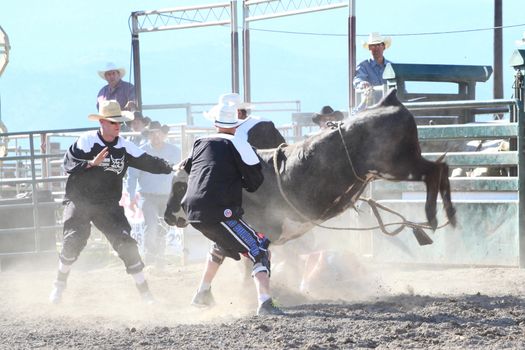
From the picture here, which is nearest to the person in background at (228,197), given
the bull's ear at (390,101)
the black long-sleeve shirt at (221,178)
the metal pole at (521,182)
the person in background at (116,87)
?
the black long-sleeve shirt at (221,178)

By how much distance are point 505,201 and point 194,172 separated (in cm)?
381

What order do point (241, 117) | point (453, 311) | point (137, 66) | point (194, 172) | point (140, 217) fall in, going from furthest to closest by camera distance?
point (137, 66) < point (140, 217) < point (241, 117) < point (194, 172) < point (453, 311)

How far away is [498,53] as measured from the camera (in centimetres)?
2502

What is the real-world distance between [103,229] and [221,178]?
1.85m

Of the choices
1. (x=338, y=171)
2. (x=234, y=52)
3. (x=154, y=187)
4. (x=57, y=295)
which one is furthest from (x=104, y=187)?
(x=234, y=52)

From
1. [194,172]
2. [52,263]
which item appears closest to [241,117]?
[194,172]

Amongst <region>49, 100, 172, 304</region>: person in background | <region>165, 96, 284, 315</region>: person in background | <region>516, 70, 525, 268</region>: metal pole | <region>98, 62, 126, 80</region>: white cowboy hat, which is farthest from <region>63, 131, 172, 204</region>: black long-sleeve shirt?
<region>98, 62, 126, 80</region>: white cowboy hat

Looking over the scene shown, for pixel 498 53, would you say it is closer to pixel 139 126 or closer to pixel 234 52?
pixel 234 52

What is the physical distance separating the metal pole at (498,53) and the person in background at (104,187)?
17566 mm

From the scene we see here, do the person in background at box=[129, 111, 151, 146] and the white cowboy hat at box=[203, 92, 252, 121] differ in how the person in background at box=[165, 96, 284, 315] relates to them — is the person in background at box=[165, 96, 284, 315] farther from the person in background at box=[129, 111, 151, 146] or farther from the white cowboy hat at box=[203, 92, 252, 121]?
the person in background at box=[129, 111, 151, 146]

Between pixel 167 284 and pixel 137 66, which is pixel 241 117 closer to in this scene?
pixel 167 284

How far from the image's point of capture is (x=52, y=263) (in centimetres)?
1309

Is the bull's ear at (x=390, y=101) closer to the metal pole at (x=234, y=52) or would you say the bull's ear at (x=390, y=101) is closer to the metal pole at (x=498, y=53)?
the metal pole at (x=234, y=52)

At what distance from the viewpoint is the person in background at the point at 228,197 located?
715 cm
